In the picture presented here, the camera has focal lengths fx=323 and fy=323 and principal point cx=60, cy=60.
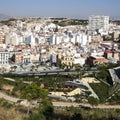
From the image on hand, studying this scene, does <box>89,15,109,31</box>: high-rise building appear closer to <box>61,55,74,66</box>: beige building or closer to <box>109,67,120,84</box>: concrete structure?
<box>61,55,74,66</box>: beige building

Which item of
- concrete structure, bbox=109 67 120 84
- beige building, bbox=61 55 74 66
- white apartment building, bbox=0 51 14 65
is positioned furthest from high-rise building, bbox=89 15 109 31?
concrete structure, bbox=109 67 120 84

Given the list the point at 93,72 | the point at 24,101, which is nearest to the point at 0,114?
the point at 24,101

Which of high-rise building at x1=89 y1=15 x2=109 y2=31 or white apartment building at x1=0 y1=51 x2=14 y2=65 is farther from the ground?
high-rise building at x1=89 y1=15 x2=109 y2=31

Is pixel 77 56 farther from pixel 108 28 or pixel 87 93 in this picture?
pixel 108 28

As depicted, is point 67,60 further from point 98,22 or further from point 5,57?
point 98,22

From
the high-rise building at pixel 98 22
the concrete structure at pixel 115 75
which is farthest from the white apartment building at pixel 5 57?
the high-rise building at pixel 98 22

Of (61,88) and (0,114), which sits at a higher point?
(0,114)

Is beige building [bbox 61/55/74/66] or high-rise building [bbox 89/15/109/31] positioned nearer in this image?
beige building [bbox 61/55/74/66]

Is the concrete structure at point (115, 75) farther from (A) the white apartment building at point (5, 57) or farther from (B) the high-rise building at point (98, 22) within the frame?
(B) the high-rise building at point (98, 22)
